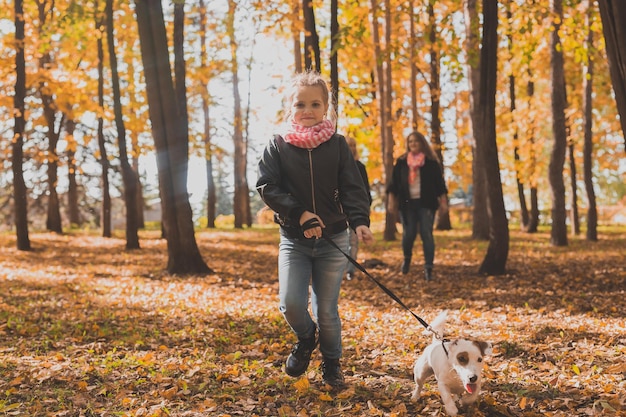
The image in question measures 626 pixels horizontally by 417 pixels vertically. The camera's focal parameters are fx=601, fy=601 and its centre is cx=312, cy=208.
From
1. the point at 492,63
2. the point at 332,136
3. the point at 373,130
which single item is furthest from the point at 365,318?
the point at 373,130

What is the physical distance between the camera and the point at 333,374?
4324 mm

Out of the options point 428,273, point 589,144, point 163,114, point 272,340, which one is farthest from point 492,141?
point 589,144

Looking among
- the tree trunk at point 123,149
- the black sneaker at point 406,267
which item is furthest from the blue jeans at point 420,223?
the tree trunk at point 123,149

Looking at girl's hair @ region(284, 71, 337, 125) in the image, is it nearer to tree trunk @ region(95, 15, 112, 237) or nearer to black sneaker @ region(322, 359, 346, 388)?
black sneaker @ region(322, 359, 346, 388)

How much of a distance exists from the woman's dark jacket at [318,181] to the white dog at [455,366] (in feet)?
2.98

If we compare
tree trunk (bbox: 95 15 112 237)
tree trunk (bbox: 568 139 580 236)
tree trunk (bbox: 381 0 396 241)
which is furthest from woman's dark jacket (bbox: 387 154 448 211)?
tree trunk (bbox: 95 15 112 237)

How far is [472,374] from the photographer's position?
3432 millimetres

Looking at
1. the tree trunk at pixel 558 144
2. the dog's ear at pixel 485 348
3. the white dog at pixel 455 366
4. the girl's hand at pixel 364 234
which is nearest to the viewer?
the white dog at pixel 455 366

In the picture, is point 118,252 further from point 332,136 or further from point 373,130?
point 332,136

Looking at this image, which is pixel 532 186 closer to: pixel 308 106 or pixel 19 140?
pixel 19 140

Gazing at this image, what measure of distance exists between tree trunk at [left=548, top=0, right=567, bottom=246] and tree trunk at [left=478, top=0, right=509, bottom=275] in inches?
195

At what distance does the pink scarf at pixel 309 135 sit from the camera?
12.8ft

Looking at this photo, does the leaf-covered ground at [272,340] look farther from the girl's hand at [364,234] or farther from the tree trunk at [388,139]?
the tree trunk at [388,139]

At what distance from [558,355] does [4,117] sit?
21883mm
